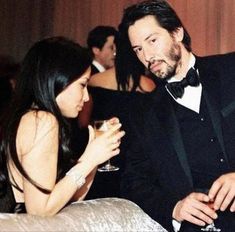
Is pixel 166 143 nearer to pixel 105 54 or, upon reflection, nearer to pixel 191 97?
pixel 191 97

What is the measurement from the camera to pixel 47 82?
6.24ft

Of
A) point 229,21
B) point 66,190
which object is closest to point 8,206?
point 66,190

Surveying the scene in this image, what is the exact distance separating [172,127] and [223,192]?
401mm

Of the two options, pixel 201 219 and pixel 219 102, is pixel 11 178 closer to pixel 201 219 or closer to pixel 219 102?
pixel 201 219

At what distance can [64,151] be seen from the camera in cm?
195

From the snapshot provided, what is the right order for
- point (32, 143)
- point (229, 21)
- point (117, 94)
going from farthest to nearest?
point (229, 21) < point (117, 94) < point (32, 143)

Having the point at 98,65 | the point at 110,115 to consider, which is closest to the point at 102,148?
the point at 110,115

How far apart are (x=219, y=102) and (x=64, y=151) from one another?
25.1 inches

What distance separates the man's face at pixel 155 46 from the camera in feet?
7.11

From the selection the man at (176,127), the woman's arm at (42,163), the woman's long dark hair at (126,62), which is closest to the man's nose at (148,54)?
the man at (176,127)

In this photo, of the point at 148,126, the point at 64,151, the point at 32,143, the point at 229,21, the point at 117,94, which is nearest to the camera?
the point at 32,143

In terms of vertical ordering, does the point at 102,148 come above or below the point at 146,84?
above

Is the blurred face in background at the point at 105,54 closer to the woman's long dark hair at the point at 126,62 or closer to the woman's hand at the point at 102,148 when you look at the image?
the woman's long dark hair at the point at 126,62

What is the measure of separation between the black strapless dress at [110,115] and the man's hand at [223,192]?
2.68 ft
